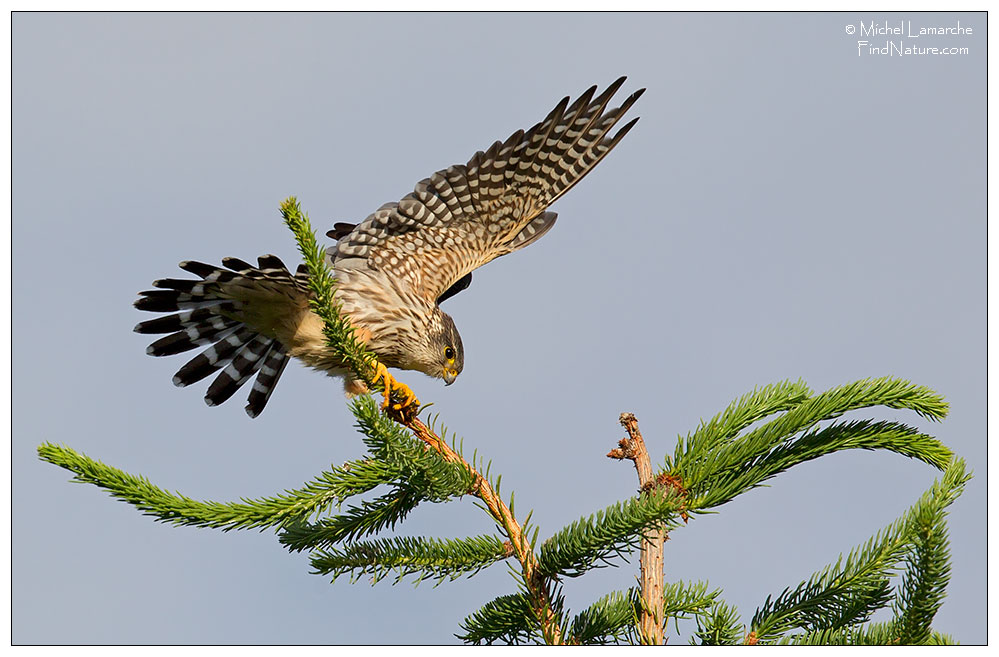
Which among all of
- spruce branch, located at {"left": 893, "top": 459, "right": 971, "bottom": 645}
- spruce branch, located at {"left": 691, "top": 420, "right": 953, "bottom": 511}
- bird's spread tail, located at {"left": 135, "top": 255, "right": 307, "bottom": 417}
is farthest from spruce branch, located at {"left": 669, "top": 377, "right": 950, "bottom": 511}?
bird's spread tail, located at {"left": 135, "top": 255, "right": 307, "bottom": 417}

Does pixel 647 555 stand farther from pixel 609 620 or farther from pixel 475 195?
pixel 475 195

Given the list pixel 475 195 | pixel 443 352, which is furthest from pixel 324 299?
pixel 475 195

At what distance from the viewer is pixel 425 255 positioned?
22.0 feet

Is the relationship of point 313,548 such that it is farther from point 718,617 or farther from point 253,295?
point 253,295

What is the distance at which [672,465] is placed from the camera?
286 centimetres

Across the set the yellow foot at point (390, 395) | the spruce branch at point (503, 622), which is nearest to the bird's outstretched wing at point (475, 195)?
the yellow foot at point (390, 395)

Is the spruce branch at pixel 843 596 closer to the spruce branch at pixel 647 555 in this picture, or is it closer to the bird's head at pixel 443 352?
the spruce branch at pixel 647 555

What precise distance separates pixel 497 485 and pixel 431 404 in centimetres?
66

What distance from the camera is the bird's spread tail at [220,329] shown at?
5391 mm

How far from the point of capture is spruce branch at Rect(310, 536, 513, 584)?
2865mm

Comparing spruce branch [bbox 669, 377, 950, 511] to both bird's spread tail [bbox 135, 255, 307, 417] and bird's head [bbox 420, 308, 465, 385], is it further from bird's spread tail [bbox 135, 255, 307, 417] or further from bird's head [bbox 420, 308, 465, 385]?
bird's head [bbox 420, 308, 465, 385]

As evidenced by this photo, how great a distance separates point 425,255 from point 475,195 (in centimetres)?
59

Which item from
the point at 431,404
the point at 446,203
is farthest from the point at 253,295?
the point at 431,404

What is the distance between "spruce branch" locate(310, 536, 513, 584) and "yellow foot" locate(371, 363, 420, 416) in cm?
62
